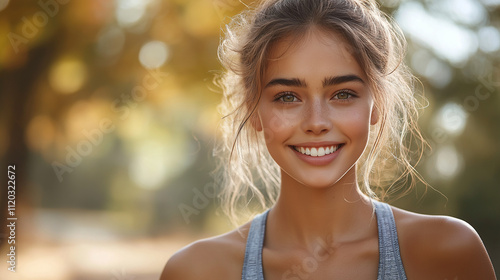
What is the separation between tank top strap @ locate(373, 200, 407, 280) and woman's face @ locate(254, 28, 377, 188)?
21 centimetres

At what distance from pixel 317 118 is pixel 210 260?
63 centimetres

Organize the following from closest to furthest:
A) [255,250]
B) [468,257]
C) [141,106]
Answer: [468,257] < [255,250] < [141,106]

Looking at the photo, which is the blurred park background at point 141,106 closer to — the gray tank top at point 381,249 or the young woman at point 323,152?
the young woman at point 323,152

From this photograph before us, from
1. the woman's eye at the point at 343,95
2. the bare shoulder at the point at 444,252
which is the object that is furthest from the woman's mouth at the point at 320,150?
the bare shoulder at the point at 444,252

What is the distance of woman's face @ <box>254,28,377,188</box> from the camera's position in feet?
5.89

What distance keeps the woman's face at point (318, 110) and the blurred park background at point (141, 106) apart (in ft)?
3.17

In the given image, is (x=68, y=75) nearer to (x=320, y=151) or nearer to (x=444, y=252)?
(x=320, y=151)

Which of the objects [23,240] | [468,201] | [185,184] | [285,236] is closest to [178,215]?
[185,184]

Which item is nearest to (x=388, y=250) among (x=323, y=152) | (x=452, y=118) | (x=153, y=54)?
(x=323, y=152)

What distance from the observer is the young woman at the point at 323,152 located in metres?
1.80

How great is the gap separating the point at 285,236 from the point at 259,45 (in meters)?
0.66

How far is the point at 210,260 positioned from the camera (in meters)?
2.00

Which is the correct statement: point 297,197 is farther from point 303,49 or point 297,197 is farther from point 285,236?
point 303,49

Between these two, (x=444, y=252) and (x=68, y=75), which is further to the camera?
(x=68, y=75)
